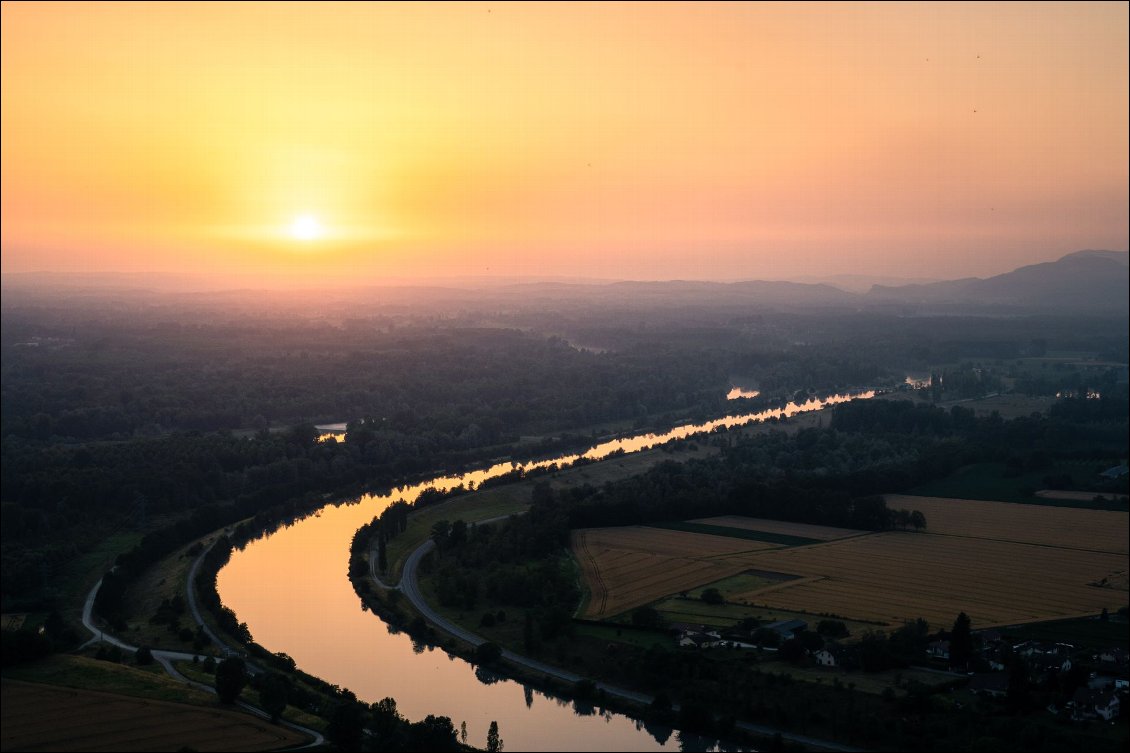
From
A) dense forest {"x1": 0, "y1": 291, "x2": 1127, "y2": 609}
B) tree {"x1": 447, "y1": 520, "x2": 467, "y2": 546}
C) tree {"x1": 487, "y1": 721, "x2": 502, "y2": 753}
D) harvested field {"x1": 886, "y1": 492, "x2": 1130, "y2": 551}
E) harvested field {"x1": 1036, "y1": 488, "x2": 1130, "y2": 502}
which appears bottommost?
tree {"x1": 487, "y1": 721, "x2": 502, "y2": 753}

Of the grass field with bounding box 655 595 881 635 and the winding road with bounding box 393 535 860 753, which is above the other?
the grass field with bounding box 655 595 881 635

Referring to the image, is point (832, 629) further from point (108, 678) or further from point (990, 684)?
point (108, 678)

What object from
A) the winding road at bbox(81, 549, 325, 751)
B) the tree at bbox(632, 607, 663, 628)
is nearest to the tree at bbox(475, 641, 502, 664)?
the tree at bbox(632, 607, 663, 628)

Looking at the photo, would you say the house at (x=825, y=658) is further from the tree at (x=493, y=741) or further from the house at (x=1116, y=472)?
the house at (x=1116, y=472)

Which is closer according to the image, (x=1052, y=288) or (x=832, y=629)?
(x=832, y=629)

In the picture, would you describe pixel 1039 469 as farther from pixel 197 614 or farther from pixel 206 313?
pixel 206 313

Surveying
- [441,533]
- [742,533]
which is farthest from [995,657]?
[441,533]

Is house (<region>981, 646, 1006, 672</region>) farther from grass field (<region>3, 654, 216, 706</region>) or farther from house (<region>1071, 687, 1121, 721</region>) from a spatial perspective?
grass field (<region>3, 654, 216, 706</region>)
